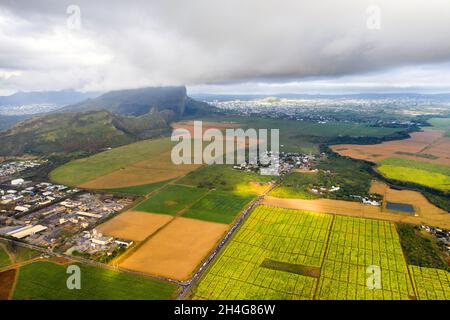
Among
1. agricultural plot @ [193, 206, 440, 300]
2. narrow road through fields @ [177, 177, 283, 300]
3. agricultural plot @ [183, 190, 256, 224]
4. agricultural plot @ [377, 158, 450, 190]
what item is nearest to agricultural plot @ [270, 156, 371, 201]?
agricultural plot @ [377, 158, 450, 190]

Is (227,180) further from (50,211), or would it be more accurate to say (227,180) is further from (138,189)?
(50,211)

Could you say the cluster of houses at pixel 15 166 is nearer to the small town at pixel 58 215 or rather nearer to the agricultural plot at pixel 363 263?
the small town at pixel 58 215

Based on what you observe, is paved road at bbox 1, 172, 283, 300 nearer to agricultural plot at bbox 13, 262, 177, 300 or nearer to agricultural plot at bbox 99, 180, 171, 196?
agricultural plot at bbox 13, 262, 177, 300

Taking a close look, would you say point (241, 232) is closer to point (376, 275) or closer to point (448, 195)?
point (376, 275)

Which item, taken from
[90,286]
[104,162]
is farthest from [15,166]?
[90,286]
